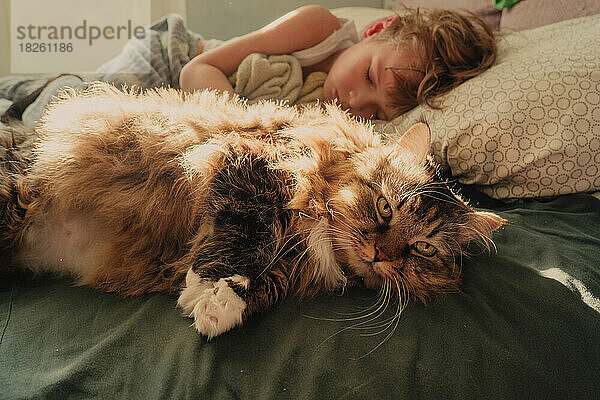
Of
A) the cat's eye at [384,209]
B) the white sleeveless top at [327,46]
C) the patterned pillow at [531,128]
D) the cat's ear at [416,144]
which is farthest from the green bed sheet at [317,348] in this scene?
the white sleeveless top at [327,46]

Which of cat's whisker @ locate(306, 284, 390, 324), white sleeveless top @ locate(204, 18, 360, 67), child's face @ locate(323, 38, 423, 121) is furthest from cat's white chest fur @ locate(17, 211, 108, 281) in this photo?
white sleeveless top @ locate(204, 18, 360, 67)

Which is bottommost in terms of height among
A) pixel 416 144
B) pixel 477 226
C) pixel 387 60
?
pixel 477 226

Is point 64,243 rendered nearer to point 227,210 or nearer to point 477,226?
point 227,210

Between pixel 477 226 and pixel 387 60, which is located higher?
pixel 387 60

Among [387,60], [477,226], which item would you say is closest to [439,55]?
[387,60]

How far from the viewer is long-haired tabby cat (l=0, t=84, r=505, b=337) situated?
3.80 ft

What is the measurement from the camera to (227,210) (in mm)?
1165

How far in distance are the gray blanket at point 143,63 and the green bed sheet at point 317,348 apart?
130 cm

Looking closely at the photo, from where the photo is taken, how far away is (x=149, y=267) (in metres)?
1.22

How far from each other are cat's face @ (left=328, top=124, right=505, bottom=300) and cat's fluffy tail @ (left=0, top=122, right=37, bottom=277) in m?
0.87

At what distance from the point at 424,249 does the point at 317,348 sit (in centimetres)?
43

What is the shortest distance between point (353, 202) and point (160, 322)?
22.2 inches

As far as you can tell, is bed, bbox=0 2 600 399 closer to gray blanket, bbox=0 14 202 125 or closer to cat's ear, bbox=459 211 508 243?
cat's ear, bbox=459 211 508 243

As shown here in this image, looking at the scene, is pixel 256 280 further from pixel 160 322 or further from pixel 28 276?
pixel 28 276
